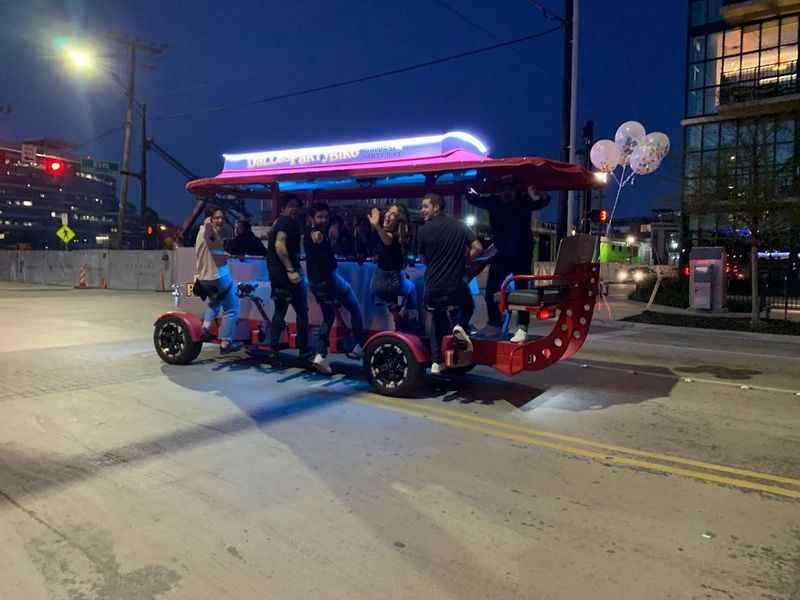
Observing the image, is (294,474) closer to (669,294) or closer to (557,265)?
(557,265)

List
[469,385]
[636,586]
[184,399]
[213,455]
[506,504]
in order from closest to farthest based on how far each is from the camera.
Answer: [636,586] → [506,504] → [213,455] → [184,399] → [469,385]

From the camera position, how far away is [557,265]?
6074 millimetres

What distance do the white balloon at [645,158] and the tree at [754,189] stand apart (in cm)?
276

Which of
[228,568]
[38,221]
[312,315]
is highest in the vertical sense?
[38,221]

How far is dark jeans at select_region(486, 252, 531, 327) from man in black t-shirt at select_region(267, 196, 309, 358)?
89.4 inches

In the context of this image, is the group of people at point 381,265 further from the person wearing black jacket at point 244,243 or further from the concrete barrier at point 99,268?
the concrete barrier at point 99,268

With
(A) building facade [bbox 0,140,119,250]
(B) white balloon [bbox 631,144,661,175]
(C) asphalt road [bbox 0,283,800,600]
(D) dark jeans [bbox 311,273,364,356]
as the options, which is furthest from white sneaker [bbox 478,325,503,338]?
(A) building facade [bbox 0,140,119,250]

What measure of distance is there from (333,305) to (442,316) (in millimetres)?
1512

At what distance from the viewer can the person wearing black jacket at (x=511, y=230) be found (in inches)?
272

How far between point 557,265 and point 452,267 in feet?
3.41

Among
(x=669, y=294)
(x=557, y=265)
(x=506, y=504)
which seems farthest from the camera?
(x=669, y=294)

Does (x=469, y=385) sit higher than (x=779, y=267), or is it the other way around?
(x=779, y=267)

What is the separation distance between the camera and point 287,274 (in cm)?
741

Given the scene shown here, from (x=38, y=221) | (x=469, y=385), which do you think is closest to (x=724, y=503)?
(x=469, y=385)
